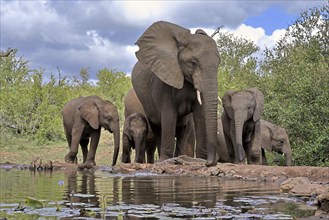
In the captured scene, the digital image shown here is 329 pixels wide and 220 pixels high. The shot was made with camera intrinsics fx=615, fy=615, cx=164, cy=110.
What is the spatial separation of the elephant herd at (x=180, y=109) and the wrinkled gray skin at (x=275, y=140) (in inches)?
1.1

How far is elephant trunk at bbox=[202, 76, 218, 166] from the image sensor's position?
11.0 meters

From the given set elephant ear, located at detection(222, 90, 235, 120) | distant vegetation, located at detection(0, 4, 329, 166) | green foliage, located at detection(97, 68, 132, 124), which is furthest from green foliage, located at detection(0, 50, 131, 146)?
elephant ear, located at detection(222, 90, 235, 120)

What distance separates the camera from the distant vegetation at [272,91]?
17391 millimetres

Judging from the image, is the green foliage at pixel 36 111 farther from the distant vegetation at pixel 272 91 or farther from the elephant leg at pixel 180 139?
the elephant leg at pixel 180 139

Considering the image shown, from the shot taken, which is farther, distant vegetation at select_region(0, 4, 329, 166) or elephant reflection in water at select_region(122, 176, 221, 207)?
distant vegetation at select_region(0, 4, 329, 166)

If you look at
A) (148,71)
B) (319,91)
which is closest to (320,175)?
(148,71)

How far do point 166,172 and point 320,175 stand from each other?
11.1ft

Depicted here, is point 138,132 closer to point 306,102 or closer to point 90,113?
point 90,113

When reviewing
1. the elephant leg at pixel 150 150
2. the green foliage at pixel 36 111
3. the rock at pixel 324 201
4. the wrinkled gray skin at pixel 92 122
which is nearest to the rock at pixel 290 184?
the rock at pixel 324 201

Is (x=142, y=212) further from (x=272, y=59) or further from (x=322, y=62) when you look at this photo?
(x=272, y=59)

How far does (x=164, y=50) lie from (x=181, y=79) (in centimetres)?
111

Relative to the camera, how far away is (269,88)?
22281 mm

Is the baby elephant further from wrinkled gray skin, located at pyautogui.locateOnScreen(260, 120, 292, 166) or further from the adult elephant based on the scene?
wrinkled gray skin, located at pyautogui.locateOnScreen(260, 120, 292, 166)

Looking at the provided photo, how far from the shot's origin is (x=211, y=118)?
11016 millimetres
